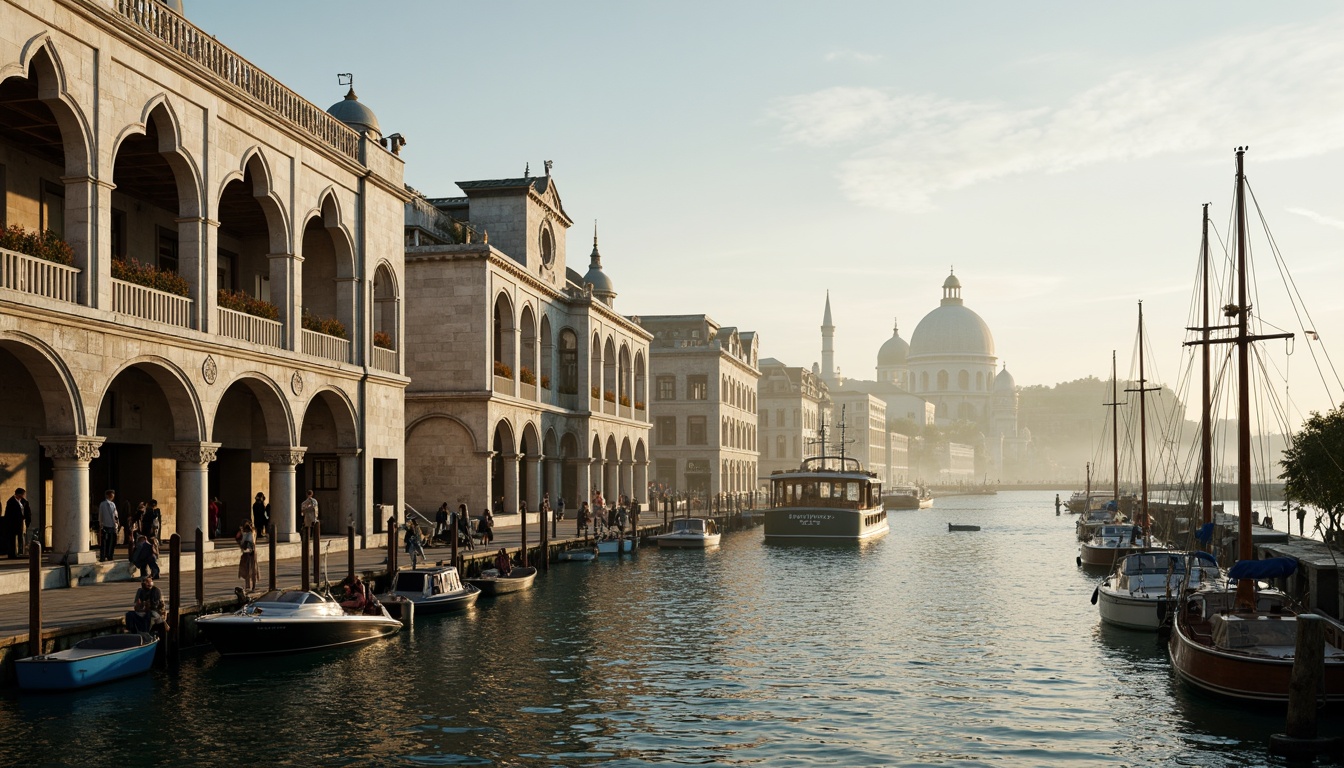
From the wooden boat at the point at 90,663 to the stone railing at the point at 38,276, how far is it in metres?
7.91

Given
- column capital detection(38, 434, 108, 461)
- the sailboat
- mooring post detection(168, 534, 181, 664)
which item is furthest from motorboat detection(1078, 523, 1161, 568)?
column capital detection(38, 434, 108, 461)

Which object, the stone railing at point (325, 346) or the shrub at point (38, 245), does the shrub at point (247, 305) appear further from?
the shrub at point (38, 245)

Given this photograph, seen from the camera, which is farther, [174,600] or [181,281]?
[181,281]

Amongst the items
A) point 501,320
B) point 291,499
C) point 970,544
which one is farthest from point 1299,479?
point 291,499

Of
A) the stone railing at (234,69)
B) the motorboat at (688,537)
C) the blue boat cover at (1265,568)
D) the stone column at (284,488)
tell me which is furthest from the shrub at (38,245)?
the motorboat at (688,537)

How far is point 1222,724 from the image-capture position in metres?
20.2

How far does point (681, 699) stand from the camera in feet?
73.3

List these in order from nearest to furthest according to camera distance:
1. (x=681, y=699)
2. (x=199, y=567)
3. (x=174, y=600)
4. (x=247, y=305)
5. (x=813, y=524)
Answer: (x=681, y=699)
(x=174, y=600)
(x=199, y=567)
(x=247, y=305)
(x=813, y=524)

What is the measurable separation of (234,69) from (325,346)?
9.17 metres

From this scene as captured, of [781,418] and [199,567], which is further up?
[781,418]

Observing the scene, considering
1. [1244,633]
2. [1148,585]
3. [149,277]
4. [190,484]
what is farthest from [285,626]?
[1148,585]

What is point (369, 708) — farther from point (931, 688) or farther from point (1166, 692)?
point (1166, 692)

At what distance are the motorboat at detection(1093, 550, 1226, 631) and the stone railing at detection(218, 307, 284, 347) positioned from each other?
24339 millimetres

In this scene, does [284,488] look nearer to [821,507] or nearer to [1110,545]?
[1110,545]
